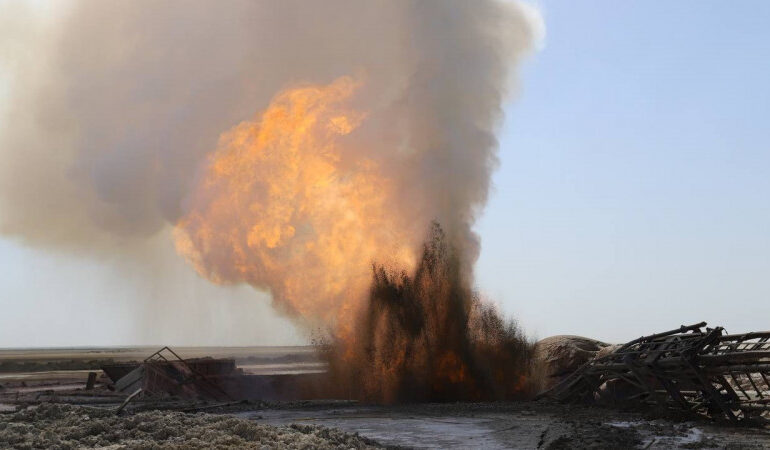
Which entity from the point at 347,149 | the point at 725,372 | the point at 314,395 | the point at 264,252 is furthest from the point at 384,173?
the point at 725,372

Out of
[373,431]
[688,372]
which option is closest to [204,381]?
[373,431]

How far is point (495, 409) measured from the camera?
28938 mm

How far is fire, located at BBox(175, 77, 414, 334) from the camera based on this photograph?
38.9 metres

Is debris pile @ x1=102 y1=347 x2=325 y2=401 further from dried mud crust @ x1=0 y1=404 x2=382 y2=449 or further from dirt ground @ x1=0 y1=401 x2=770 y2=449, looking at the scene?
dried mud crust @ x1=0 y1=404 x2=382 y2=449

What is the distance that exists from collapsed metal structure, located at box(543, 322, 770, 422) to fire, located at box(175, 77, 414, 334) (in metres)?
13.8

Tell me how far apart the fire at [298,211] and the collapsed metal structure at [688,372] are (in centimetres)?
1379

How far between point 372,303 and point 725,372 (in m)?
18.1

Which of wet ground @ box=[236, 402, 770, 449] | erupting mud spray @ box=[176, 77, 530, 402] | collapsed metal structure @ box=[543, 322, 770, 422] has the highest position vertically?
erupting mud spray @ box=[176, 77, 530, 402]

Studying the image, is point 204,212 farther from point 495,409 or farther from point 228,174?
point 495,409

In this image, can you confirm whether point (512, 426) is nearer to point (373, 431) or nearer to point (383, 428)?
point (383, 428)

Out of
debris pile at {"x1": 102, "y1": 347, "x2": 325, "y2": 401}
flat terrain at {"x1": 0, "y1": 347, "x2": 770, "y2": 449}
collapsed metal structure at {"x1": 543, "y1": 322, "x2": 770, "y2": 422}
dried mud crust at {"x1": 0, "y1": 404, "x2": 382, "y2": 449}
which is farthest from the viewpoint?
debris pile at {"x1": 102, "y1": 347, "x2": 325, "y2": 401}

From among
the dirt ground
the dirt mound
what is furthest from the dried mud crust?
the dirt mound

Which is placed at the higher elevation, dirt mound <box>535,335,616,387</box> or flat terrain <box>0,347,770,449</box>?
dirt mound <box>535,335,616,387</box>

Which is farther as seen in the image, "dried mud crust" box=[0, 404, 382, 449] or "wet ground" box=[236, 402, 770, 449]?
"wet ground" box=[236, 402, 770, 449]
